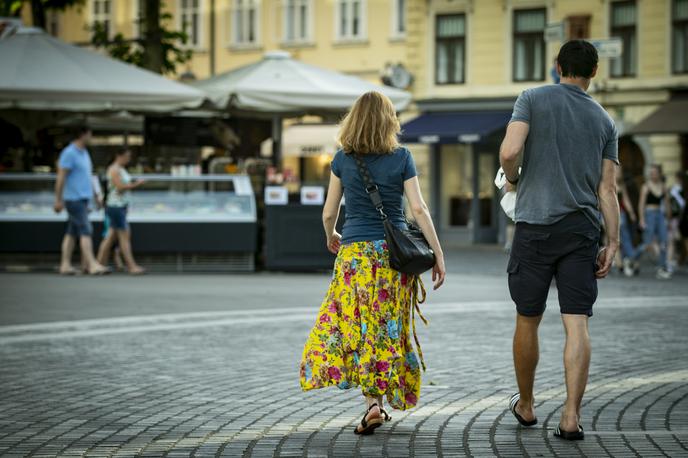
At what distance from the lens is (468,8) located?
38094 mm

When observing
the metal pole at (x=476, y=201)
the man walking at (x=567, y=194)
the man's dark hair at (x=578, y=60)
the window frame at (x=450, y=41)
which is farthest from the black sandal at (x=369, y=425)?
the window frame at (x=450, y=41)

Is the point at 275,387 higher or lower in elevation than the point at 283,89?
lower

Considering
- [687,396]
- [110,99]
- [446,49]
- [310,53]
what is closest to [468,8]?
[446,49]

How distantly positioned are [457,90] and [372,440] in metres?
31.6

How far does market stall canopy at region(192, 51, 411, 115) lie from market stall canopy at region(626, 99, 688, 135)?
10.4 m

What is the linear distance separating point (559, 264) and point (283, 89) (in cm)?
1534

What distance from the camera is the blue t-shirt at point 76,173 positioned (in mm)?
19297

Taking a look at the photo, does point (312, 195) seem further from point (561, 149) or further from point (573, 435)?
point (573, 435)

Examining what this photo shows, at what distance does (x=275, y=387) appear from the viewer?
9000 millimetres

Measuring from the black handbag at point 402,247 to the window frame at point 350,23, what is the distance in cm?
3467

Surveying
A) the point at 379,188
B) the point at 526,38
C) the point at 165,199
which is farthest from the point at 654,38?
the point at 379,188

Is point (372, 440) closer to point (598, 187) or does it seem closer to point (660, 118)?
point (598, 187)

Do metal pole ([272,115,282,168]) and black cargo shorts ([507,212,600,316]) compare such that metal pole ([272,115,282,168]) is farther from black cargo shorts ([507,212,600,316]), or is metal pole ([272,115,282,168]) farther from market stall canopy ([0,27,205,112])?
black cargo shorts ([507,212,600,316])

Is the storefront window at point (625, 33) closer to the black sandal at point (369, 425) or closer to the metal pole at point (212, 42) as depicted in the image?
the metal pole at point (212, 42)
